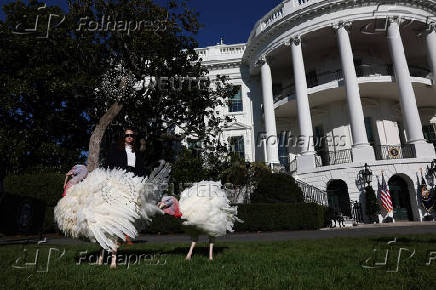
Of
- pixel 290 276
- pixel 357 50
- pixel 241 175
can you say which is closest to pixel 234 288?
pixel 290 276

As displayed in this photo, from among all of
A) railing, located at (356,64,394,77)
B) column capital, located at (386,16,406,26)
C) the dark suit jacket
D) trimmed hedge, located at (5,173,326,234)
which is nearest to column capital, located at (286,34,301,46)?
railing, located at (356,64,394,77)

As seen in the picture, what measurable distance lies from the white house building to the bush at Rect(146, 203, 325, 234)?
18.1 feet

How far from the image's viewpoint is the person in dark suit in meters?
5.44

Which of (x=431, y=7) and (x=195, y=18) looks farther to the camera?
(x=431, y=7)

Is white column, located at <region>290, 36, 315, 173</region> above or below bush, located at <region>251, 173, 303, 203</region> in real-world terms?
above

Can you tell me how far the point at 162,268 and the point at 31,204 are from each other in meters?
6.81

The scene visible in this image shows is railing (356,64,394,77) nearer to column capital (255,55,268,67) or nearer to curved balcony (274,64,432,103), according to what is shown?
curved balcony (274,64,432,103)

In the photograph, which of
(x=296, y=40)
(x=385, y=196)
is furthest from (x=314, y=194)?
(x=296, y=40)

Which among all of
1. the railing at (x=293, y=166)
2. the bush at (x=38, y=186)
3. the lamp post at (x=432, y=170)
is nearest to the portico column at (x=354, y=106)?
the lamp post at (x=432, y=170)

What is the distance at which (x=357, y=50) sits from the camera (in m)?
23.5

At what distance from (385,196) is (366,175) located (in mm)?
1472

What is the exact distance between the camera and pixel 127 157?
5648 millimetres

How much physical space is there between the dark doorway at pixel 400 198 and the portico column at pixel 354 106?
2.23 meters

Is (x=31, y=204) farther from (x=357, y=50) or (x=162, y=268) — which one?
(x=357, y=50)
